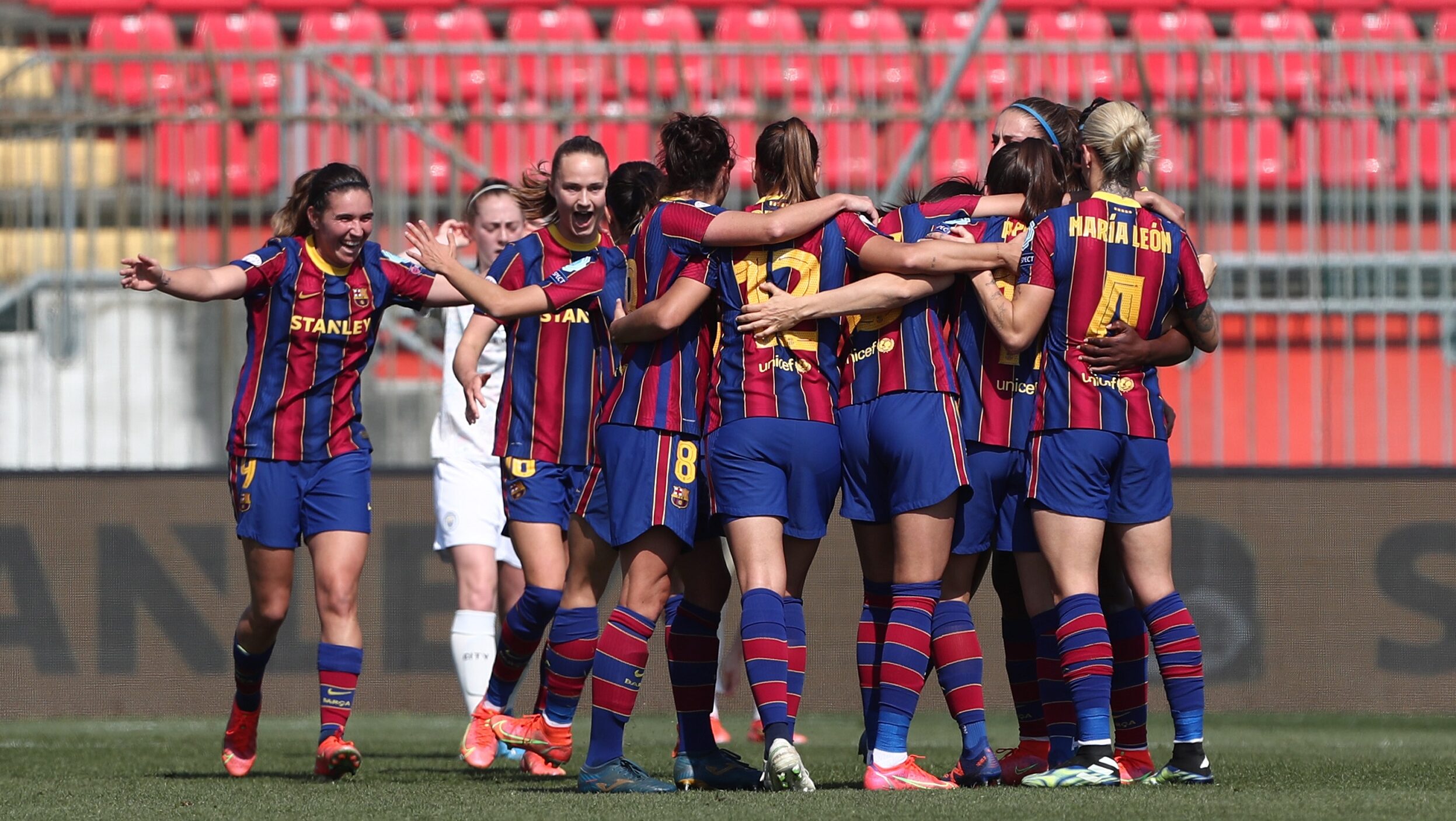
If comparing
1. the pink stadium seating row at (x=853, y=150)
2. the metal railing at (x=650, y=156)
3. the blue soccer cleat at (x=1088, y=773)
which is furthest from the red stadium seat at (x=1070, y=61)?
the blue soccer cleat at (x=1088, y=773)

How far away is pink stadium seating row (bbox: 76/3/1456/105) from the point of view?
995 cm

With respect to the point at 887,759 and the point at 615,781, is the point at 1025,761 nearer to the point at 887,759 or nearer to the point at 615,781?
the point at 887,759

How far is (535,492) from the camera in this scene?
19.5 ft

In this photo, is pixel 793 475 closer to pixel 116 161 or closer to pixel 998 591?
pixel 998 591

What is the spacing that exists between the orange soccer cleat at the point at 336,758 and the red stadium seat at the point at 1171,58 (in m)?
5.53

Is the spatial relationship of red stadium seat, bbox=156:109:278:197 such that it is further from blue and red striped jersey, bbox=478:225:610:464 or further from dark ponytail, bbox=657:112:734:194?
dark ponytail, bbox=657:112:734:194

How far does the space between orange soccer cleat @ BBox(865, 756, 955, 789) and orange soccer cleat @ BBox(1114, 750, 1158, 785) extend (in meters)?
0.59

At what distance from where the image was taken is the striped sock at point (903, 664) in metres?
4.76

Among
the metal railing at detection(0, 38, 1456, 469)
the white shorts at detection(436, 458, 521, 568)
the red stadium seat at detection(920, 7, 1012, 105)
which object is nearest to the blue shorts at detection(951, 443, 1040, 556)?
the white shorts at detection(436, 458, 521, 568)

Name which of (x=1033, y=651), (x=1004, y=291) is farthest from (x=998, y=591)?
(x=1004, y=291)

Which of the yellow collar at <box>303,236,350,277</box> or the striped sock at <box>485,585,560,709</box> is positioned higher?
the yellow collar at <box>303,236,350,277</box>

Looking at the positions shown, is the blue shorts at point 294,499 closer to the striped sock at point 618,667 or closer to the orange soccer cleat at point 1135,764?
the striped sock at point 618,667

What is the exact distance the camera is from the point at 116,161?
9438 millimetres

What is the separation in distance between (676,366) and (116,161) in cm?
560
